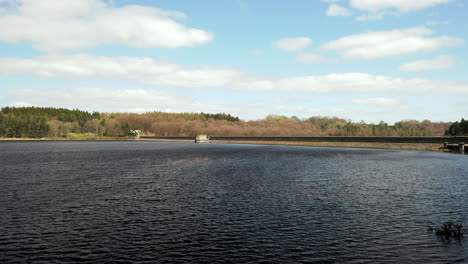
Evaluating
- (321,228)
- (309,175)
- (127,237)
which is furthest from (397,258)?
(309,175)

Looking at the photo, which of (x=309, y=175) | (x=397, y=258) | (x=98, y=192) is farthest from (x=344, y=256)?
(x=309, y=175)

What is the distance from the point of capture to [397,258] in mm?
Answer: 18891

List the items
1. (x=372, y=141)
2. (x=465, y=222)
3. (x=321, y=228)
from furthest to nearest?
(x=372, y=141)
(x=465, y=222)
(x=321, y=228)

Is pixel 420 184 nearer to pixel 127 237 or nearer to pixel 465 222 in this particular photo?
pixel 465 222

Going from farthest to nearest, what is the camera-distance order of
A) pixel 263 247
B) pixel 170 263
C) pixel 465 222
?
1. pixel 465 222
2. pixel 263 247
3. pixel 170 263

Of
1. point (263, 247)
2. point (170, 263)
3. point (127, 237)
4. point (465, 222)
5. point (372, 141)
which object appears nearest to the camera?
point (170, 263)

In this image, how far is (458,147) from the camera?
12188 centimetres

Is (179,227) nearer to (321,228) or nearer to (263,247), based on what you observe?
(263,247)

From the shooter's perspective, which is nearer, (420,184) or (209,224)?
(209,224)

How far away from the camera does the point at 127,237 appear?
22.8 m

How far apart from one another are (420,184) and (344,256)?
3295 cm

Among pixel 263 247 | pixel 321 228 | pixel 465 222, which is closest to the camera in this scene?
pixel 263 247

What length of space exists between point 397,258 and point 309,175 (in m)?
39.4

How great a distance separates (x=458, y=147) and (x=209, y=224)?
123708 millimetres
